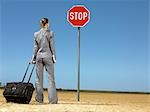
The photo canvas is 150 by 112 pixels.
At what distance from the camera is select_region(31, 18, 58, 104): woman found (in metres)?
11.5

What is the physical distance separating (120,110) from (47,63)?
8.92ft

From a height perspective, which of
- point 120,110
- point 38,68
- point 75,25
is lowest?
point 120,110

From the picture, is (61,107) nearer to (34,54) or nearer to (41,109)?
(41,109)

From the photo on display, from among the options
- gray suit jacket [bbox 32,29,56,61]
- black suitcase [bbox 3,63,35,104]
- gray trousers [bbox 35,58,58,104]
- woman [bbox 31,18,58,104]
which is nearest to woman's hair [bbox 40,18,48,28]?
woman [bbox 31,18,58,104]

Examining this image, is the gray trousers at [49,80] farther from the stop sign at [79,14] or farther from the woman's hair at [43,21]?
the stop sign at [79,14]

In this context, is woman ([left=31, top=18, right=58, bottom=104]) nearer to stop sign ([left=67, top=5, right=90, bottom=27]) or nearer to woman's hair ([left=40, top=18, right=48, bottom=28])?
woman's hair ([left=40, top=18, right=48, bottom=28])

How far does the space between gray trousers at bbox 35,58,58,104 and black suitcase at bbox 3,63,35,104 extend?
334 millimetres

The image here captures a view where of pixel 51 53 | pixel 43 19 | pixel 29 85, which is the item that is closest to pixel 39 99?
pixel 29 85

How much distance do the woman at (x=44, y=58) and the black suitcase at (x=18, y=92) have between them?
384 mm

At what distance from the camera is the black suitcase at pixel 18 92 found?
11.0 m

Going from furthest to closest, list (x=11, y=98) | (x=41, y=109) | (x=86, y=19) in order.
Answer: (x=86, y=19) < (x=11, y=98) < (x=41, y=109)

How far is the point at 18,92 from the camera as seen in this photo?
1103cm

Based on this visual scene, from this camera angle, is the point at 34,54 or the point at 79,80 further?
the point at 79,80

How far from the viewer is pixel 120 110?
977cm
